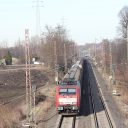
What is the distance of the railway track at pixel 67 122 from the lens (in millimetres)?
29231

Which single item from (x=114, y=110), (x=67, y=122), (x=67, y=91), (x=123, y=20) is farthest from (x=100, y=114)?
(x=123, y=20)

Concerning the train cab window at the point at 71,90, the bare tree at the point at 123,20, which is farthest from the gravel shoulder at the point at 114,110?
the bare tree at the point at 123,20

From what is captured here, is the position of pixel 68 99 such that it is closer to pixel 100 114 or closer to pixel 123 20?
pixel 100 114

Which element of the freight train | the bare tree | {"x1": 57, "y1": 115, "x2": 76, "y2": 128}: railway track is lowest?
{"x1": 57, "y1": 115, "x2": 76, "y2": 128}: railway track

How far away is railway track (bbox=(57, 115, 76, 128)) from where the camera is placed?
29231mm

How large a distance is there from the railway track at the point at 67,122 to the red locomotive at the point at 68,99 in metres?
0.53

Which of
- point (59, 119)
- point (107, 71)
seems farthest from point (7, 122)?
point (107, 71)

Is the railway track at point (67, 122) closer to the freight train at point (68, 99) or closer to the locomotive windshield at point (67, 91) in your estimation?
the freight train at point (68, 99)

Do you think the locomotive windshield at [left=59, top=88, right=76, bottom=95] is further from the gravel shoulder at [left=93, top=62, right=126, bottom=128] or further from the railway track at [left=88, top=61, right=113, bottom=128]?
the gravel shoulder at [left=93, top=62, right=126, bottom=128]

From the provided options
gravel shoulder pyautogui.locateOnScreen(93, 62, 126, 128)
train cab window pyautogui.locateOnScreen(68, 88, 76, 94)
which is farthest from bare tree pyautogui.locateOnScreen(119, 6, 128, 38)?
train cab window pyautogui.locateOnScreen(68, 88, 76, 94)

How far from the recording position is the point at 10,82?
82000mm

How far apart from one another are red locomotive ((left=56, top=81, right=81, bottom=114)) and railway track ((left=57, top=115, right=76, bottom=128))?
529mm

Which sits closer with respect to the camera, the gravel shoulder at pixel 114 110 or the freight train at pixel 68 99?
the gravel shoulder at pixel 114 110

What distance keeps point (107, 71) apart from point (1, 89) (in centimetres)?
2046
